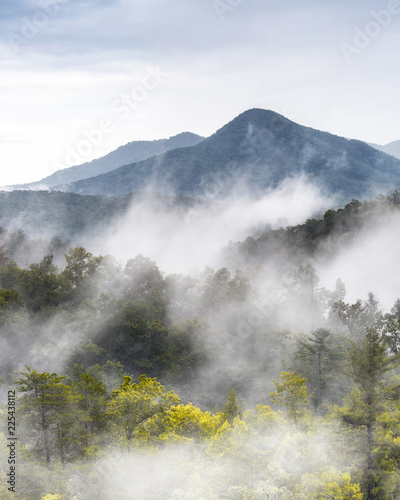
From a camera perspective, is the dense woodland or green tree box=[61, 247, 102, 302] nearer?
the dense woodland

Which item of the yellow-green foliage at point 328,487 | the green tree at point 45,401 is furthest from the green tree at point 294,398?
the green tree at point 45,401

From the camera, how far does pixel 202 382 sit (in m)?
50.1

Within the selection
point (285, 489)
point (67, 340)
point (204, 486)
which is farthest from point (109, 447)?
point (67, 340)

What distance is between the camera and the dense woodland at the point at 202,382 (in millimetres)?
21156

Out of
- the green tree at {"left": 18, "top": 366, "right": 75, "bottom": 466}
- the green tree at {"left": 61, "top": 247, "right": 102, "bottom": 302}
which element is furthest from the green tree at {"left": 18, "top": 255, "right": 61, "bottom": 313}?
the green tree at {"left": 18, "top": 366, "right": 75, "bottom": 466}

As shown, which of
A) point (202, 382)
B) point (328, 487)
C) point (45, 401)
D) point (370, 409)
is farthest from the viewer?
point (202, 382)

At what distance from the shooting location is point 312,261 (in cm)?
9256

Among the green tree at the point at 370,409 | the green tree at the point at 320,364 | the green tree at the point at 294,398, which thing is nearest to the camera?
the green tree at the point at 370,409

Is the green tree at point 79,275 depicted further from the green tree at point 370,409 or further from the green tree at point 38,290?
the green tree at point 370,409

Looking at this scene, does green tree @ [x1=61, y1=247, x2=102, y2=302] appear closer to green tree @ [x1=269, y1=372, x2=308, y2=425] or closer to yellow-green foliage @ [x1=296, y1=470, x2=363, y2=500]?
green tree @ [x1=269, y1=372, x2=308, y2=425]

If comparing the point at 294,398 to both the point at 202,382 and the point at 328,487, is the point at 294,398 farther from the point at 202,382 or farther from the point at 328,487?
the point at 202,382

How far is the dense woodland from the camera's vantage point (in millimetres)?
21156

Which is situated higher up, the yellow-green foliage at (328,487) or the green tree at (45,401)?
the green tree at (45,401)

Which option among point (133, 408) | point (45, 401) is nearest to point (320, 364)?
point (133, 408)
